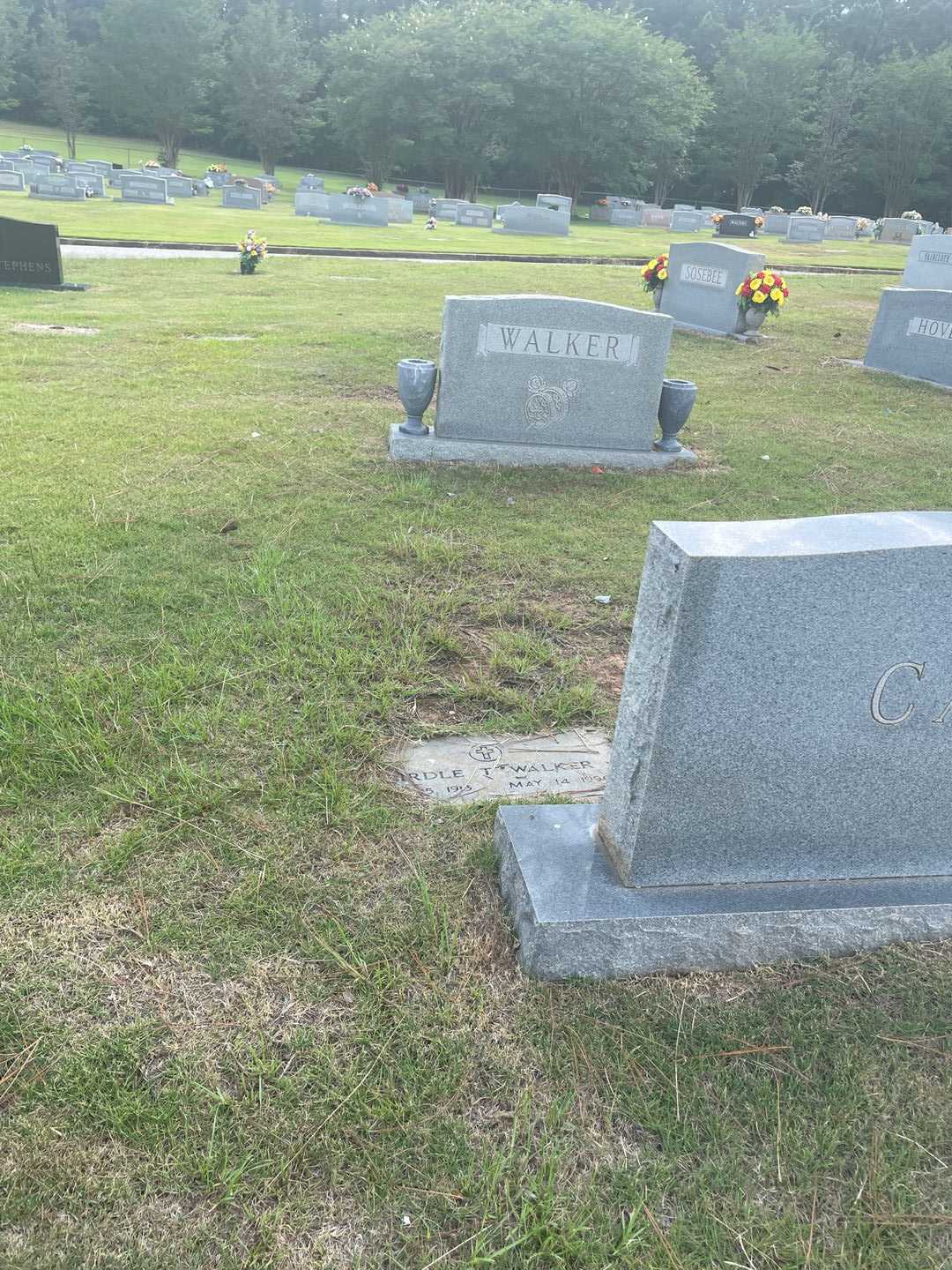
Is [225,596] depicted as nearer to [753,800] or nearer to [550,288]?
[753,800]

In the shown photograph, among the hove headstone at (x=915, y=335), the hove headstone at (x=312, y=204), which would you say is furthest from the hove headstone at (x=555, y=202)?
the hove headstone at (x=915, y=335)

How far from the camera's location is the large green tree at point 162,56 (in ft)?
168

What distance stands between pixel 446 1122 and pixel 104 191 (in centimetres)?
3644

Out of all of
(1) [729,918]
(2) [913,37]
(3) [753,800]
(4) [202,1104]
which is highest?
(2) [913,37]

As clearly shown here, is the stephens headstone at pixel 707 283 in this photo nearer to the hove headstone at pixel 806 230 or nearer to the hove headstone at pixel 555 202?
the hove headstone at pixel 806 230

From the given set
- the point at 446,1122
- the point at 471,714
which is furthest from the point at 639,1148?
the point at 471,714

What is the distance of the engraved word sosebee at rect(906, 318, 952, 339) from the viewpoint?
9.63 metres

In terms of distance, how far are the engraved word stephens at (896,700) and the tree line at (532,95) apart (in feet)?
169

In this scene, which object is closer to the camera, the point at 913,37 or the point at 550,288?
the point at 550,288

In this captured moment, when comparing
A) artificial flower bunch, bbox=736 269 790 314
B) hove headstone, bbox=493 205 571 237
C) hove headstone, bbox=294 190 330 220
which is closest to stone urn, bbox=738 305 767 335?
artificial flower bunch, bbox=736 269 790 314

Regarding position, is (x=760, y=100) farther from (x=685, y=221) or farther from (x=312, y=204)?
(x=312, y=204)

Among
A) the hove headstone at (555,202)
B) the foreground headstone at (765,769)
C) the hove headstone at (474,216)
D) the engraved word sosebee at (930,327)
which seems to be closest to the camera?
the foreground headstone at (765,769)

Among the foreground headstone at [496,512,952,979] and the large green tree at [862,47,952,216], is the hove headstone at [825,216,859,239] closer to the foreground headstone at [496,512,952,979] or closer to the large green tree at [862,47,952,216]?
the large green tree at [862,47,952,216]

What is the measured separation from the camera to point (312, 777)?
9.34ft
